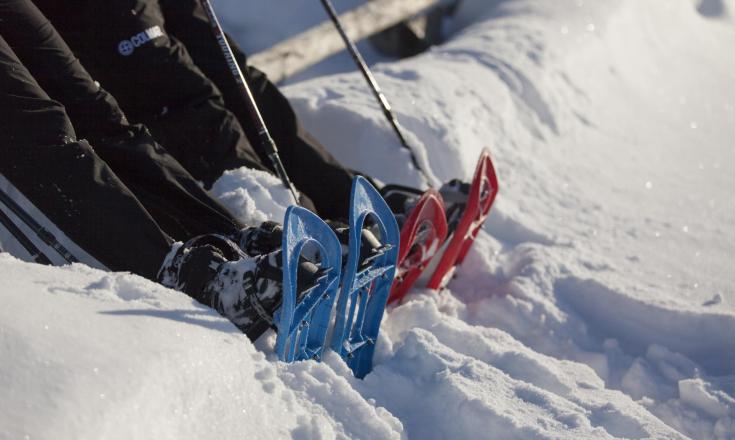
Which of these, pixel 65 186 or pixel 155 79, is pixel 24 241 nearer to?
pixel 65 186

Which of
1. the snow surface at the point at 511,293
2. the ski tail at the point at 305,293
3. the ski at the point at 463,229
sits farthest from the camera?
the ski at the point at 463,229

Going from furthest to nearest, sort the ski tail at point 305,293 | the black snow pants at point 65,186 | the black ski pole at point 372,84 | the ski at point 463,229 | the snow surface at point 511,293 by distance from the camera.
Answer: the black ski pole at point 372,84 → the ski at point 463,229 → the black snow pants at point 65,186 → the ski tail at point 305,293 → the snow surface at point 511,293

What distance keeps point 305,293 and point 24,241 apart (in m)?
0.72

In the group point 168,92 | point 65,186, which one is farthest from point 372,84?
point 65,186

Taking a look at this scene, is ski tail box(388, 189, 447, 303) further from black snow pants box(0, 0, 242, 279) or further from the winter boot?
black snow pants box(0, 0, 242, 279)

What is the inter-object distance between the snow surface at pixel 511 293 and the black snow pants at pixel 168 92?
19 cm

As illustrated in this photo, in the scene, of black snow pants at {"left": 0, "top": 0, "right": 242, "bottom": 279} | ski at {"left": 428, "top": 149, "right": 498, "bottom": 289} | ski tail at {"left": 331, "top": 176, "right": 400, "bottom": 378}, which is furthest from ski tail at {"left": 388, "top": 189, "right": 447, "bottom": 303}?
black snow pants at {"left": 0, "top": 0, "right": 242, "bottom": 279}

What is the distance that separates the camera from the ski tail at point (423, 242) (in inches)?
111

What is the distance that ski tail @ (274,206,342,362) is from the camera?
201 centimetres

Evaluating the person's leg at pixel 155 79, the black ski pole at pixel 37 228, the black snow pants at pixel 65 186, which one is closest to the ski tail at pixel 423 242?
the person's leg at pixel 155 79

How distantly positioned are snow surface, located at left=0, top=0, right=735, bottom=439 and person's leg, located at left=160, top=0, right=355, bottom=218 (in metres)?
0.33

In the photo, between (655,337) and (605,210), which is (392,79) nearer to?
(605,210)

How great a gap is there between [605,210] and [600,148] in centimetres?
84

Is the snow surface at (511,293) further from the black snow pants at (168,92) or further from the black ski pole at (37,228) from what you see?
the black ski pole at (37,228)
